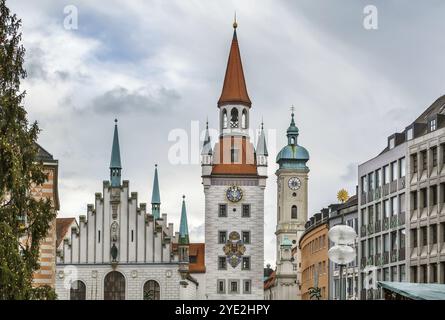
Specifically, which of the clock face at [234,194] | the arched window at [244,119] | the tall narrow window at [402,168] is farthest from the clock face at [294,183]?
the tall narrow window at [402,168]

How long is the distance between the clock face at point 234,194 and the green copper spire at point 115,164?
13.0 meters

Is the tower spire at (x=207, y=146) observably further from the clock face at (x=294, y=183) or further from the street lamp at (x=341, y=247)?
the street lamp at (x=341, y=247)

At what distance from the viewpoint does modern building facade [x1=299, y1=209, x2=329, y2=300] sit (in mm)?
97500

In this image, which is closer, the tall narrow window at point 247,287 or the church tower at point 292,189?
the tall narrow window at point 247,287

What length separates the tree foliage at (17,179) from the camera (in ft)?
95.3

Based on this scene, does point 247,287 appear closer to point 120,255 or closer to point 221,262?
point 221,262

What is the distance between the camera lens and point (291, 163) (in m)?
182

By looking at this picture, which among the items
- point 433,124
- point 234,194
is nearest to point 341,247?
point 433,124

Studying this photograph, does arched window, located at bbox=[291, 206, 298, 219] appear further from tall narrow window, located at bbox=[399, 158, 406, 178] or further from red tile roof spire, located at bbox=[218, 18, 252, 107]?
tall narrow window, located at bbox=[399, 158, 406, 178]

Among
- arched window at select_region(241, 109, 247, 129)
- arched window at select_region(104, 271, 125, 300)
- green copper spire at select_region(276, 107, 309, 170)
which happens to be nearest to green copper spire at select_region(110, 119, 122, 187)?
arched window at select_region(104, 271, 125, 300)

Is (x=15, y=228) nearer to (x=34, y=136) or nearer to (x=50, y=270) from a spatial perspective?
(x=34, y=136)

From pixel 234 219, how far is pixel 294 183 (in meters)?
53.0

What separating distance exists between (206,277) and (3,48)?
97603mm

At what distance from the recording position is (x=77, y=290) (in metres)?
117
